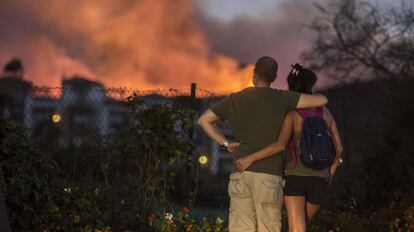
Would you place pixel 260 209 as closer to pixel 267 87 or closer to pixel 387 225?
pixel 267 87

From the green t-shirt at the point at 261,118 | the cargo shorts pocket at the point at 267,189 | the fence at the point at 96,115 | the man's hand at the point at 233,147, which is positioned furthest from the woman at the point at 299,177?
the fence at the point at 96,115

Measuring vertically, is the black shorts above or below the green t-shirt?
below

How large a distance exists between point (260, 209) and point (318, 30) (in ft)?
39.3

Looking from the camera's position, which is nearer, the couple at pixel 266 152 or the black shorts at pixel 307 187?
the couple at pixel 266 152

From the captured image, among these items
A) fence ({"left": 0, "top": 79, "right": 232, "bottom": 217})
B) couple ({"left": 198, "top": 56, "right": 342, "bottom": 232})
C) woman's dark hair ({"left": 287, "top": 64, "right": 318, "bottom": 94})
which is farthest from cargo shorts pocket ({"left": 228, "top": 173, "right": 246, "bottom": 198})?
fence ({"left": 0, "top": 79, "right": 232, "bottom": 217})

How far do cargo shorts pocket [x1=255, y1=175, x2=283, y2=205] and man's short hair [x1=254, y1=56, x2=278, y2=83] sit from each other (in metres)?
0.72

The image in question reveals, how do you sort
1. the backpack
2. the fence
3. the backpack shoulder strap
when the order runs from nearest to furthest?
the backpack < the backpack shoulder strap < the fence

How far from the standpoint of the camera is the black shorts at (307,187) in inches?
232

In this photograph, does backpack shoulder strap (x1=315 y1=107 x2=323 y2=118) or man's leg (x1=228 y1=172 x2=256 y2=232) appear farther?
backpack shoulder strap (x1=315 y1=107 x2=323 y2=118)

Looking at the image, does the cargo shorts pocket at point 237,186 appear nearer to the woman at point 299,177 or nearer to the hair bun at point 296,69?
the woman at point 299,177

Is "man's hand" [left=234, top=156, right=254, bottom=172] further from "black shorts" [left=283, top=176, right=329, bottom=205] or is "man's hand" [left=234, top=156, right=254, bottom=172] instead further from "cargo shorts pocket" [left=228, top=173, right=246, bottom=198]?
"black shorts" [left=283, top=176, right=329, bottom=205]

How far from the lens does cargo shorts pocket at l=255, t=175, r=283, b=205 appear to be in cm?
561

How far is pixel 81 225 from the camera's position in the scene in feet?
25.1

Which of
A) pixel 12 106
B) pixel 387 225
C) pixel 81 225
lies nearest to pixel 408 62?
pixel 387 225
